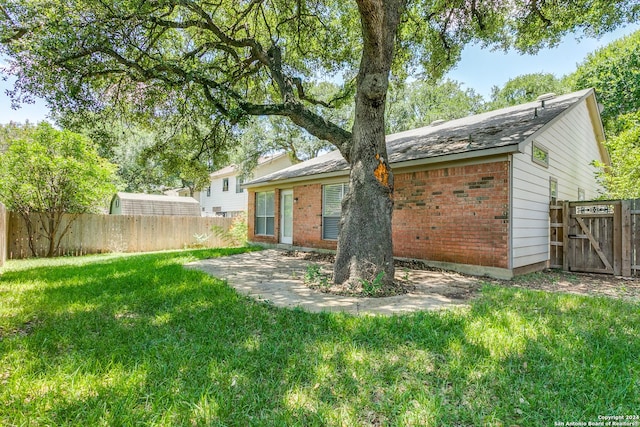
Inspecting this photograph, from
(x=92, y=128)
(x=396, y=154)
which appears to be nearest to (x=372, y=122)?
(x=396, y=154)

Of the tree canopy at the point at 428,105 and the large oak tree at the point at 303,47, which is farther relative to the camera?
the tree canopy at the point at 428,105

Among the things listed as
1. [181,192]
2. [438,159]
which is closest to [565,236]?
[438,159]

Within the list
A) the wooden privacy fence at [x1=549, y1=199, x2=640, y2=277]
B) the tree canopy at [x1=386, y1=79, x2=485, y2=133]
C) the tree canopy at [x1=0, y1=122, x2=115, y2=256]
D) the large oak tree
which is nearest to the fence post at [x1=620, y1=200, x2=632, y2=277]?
the wooden privacy fence at [x1=549, y1=199, x2=640, y2=277]

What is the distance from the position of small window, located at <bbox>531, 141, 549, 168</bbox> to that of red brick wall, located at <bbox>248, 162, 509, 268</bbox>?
148cm

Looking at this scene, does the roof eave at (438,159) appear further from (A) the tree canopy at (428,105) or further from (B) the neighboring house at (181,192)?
(B) the neighboring house at (181,192)

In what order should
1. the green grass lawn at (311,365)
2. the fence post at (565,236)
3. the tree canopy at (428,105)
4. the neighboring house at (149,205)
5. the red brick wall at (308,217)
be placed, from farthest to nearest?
the tree canopy at (428,105) → the neighboring house at (149,205) → the red brick wall at (308,217) → the fence post at (565,236) → the green grass lawn at (311,365)

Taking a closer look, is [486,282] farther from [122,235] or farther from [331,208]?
[122,235]

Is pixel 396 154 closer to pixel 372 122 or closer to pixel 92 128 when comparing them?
pixel 372 122

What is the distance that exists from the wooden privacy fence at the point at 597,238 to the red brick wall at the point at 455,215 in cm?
266

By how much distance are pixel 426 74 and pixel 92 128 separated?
32.8 ft

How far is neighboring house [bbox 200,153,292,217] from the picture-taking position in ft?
79.1

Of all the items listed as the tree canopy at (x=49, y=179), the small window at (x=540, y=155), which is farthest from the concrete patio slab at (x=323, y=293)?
the tree canopy at (x=49, y=179)

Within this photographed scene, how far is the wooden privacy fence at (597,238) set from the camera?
7086mm

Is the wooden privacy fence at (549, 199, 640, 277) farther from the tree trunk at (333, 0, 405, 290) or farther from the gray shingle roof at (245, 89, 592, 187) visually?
the tree trunk at (333, 0, 405, 290)
